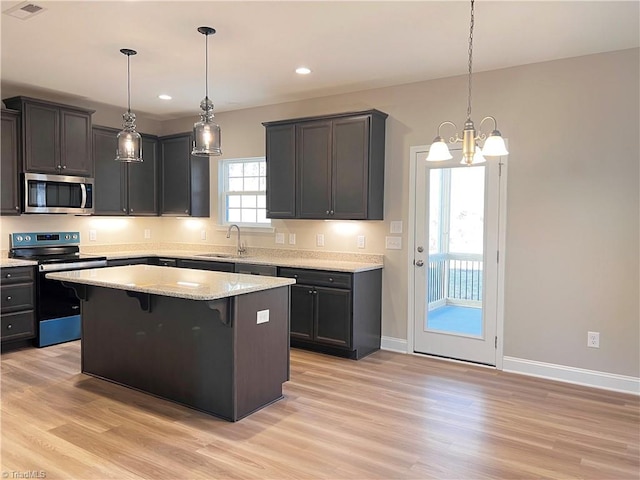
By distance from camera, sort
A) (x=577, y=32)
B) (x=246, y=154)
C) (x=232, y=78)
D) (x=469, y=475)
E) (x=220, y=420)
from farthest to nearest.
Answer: (x=246, y=154)
(x=232, y=78)
(x=577, y=32)
(x=220, y=420)
(x=469, y=475)

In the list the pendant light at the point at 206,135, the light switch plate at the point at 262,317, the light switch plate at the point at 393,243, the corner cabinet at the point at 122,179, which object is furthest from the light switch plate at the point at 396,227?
the corner cabinet at the point at 122,179

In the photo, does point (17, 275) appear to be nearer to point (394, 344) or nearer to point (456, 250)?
point (394, 344)

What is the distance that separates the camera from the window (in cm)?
596

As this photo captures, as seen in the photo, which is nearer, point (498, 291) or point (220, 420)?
point (220, 420)

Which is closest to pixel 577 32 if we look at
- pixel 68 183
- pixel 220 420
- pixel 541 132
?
pixel 541 132

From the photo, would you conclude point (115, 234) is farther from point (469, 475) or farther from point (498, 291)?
point (469, 475)

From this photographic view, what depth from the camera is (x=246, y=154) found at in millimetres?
5930

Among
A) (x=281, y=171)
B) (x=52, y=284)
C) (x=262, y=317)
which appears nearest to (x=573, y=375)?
(x=262, y=317)

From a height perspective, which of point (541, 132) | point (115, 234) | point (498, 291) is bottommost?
point (498, 291)

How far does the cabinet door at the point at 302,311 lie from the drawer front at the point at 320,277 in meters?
0.09

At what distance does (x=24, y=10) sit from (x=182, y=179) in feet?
10.5

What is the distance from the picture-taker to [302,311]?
4816 mm

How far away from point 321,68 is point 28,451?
3.53 meters

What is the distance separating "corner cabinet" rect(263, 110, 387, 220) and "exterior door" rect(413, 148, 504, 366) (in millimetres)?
466
